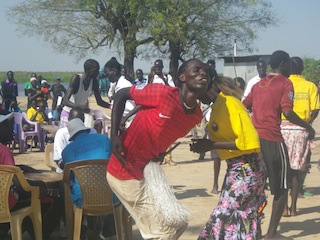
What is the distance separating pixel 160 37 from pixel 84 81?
68.7ft

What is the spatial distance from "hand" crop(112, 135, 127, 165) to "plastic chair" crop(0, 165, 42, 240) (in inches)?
53.5

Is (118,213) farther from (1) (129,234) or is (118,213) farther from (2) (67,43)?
(2) (67,43)

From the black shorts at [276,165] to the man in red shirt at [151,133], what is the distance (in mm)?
2026

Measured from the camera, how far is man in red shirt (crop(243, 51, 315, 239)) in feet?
18.4

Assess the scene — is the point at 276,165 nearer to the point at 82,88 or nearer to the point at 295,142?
the point at 295,142

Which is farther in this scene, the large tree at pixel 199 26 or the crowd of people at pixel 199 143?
the large tree at pixel 199 26

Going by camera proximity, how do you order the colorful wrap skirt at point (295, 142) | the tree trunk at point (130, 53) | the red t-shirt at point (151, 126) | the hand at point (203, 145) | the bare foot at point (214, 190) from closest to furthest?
1. the red t-shirt at point (151, 126)
2. the hand at point (203, 145)
3. the colorful wrap skirt at point (295, 142)
4. the bare foot at point (214, 190)
5. the tree trunk at point (130, 53)

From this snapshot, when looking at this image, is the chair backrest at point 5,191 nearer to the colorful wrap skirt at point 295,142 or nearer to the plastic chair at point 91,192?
the plastic chair at point 91,192

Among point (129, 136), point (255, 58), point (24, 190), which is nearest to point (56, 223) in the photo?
point (24, 190)


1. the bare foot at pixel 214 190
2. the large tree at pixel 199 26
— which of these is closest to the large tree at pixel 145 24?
the large tree at pixel 199 26

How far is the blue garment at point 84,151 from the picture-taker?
519cm

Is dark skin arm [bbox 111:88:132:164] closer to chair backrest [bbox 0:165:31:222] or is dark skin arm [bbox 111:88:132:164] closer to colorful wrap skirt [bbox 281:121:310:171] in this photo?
chair backrest [bbox 0:165:31:222]

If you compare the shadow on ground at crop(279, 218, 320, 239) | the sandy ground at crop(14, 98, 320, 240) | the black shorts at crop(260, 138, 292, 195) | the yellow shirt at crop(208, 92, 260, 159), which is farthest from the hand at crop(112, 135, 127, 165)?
the shadow on ground at crop(279, 218, 320, 239)

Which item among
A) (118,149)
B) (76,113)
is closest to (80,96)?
(76,113)
